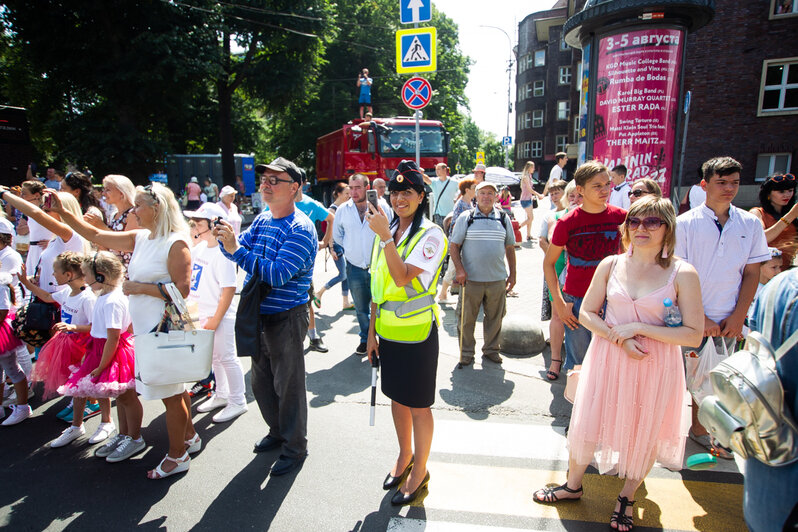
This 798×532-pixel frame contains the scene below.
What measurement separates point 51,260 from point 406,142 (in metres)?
13.3

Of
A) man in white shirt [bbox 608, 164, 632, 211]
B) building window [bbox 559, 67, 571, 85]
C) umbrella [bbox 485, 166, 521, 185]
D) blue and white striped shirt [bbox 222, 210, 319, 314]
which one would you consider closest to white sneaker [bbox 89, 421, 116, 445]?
blue and white striped shirt [bbox 222, 210, 319, 314]

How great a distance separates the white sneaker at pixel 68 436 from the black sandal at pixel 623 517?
3.98m

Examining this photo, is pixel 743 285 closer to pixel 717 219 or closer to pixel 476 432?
pixel 717 219

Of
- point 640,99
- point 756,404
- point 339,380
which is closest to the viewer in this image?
point 756,404

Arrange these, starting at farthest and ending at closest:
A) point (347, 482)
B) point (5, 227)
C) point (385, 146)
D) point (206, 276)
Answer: point (385, 146)
point (5, 227)
point (206, 276)
point (347, 482)

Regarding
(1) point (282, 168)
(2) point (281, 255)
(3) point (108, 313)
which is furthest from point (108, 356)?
(1) point (282, 168)

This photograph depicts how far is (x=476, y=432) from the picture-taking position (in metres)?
3.83

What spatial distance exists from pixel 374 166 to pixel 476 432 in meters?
13.6

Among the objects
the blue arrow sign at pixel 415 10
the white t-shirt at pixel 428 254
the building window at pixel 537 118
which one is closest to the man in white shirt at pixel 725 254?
the white t-shirt at pixel 428 254

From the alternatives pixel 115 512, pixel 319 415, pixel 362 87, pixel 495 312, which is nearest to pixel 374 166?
pixel 362 87

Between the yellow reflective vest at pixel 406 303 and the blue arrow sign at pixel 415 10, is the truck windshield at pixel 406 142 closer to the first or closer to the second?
the blue arrow sign at pixel 415 10

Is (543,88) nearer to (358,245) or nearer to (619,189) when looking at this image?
(619,189)

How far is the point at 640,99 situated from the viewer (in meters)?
7.24

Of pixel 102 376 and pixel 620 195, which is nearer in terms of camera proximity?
pixel 102 376
